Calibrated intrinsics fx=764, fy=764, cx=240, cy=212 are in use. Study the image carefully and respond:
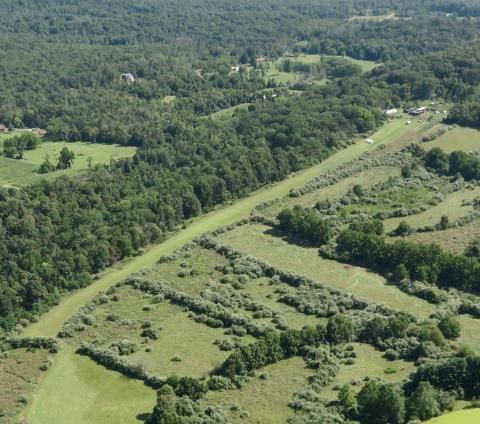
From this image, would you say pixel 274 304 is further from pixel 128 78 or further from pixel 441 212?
pixel 128 78

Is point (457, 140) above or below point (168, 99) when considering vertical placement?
above

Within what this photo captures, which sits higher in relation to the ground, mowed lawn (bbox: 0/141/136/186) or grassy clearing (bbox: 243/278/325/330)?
grassy clearing (bbox: 243/278/325/330)

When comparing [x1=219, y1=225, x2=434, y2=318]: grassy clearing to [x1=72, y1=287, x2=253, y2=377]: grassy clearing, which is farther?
[x1=219, y1=225, x2=434, y2=318]: grassy clearing

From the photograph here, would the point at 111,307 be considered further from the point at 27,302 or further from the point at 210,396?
the point at 210,396

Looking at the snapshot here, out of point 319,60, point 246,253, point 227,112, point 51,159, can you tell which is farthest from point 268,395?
point 319,60

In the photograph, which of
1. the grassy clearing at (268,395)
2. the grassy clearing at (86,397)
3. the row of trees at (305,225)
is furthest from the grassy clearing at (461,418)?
the row of trees at (305,225)

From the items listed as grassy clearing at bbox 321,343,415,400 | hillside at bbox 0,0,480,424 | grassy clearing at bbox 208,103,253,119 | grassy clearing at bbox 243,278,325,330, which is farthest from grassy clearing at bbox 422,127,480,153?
grassy clearing at bbox 321,343,415,400

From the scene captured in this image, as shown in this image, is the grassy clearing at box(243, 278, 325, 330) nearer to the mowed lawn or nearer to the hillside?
the hillside
